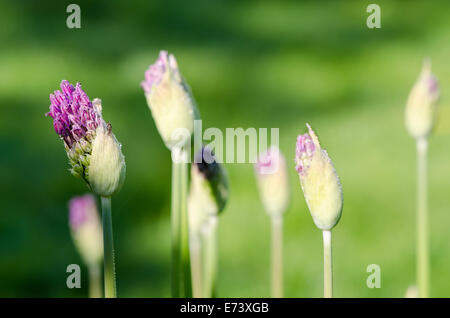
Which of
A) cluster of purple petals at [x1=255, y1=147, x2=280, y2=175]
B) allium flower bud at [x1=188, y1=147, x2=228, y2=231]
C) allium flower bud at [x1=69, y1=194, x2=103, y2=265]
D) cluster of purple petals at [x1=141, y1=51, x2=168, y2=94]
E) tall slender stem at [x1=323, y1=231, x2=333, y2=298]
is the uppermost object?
cluster of purple petals at [x1=141, y1=51, x2=168, y2=94]

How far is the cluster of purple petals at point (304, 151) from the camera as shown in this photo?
0.43m

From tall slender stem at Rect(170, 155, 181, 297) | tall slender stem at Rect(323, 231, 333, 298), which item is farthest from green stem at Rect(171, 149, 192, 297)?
tall slender stem at Rect(323, 231, 333, 298)

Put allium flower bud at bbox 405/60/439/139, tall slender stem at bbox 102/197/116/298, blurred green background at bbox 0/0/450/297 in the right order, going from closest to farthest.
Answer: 1. tall slender stem at bbox 102/197/116/298
2. allium flower bud at bbox 405/60/439/139
3. blurred green background at bbox 0/0/450/297

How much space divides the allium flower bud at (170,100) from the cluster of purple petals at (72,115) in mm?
50

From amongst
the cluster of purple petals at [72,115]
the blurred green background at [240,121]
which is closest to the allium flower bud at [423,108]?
the cluster of purple petals at [72,115]

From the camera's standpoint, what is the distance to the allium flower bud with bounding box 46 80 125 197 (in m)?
0.41

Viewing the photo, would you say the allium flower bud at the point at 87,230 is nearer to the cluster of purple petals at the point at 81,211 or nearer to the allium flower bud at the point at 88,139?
the cluster of purple petals at the point at 81,211

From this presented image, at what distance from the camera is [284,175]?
568mm

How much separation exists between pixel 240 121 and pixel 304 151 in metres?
1.21

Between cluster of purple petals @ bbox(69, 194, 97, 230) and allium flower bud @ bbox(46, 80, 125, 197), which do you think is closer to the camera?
allium flower bud @ bbox(46, 80, 125, 197)

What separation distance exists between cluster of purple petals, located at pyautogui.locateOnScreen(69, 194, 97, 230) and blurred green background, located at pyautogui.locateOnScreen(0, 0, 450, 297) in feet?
1.88

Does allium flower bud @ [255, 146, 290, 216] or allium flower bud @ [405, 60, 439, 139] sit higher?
allium flower bud @ [405, 60, 439, 139]

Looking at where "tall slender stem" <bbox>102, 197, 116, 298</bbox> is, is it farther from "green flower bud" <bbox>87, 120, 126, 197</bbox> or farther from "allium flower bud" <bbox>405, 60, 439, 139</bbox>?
"allium flower bud" <bbox>405, 60, 439, 139</bbox>

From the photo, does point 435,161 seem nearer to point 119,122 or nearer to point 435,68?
point 435,68
